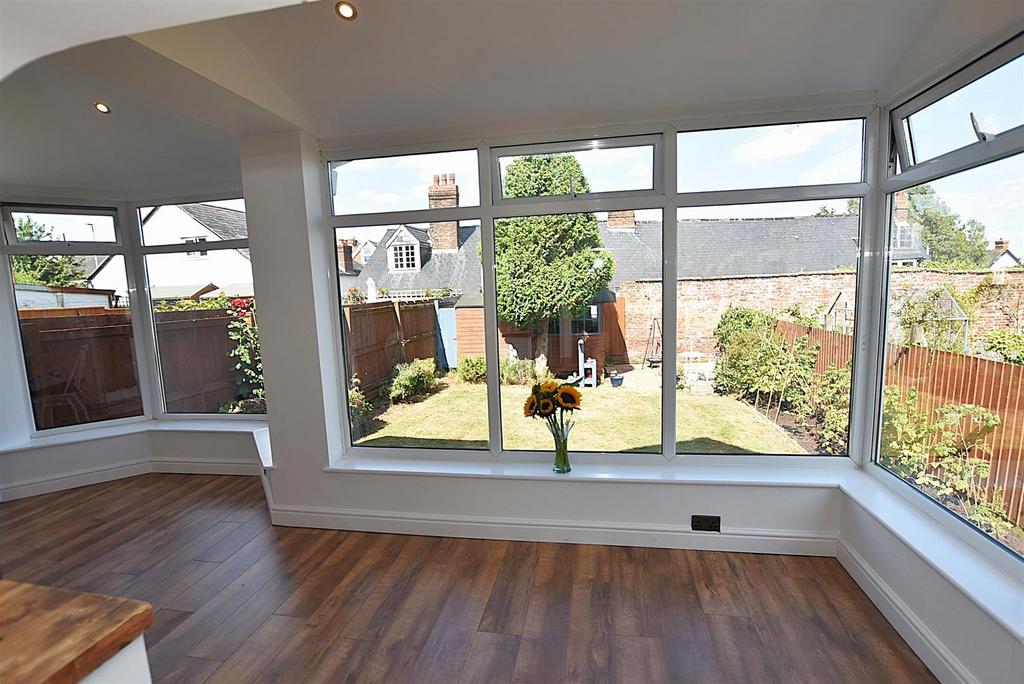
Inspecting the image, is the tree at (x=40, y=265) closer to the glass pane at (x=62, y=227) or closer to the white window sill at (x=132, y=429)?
the glass pane at (x=62, y=227)

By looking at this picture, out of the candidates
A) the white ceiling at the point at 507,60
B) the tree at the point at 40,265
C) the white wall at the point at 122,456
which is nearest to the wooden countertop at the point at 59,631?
the white ceiling at the point at 507,60

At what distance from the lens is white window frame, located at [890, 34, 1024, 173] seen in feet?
5.83

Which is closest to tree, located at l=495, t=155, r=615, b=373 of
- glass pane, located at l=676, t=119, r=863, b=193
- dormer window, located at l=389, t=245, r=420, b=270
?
dormer window, located at l=389, t=245, r=420, b=270

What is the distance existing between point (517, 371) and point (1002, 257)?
2.36 metres

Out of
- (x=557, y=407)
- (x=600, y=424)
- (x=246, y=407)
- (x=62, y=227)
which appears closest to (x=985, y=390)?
(x=600, y=424)

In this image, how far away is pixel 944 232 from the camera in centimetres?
214

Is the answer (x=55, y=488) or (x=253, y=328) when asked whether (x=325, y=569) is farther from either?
(x=55, y=488)

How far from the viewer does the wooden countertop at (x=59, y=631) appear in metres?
0.68

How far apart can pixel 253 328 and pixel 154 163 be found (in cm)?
152

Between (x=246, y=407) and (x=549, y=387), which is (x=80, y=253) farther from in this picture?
(x=549, y=387)

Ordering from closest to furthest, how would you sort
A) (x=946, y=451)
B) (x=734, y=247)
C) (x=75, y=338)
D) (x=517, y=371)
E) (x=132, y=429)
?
(x=946, y=451)
(x=734, y=247)
(x=517, y=371)
(x=75, y=338)
(x=132, y=429)

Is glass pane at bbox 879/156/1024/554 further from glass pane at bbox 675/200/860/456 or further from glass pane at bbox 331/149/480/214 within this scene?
glass pane at bbox 331/149/480/214

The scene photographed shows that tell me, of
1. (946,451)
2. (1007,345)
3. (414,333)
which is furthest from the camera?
(414,333)

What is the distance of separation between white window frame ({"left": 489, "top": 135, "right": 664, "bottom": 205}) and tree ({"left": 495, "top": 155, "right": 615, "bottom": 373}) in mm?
37
